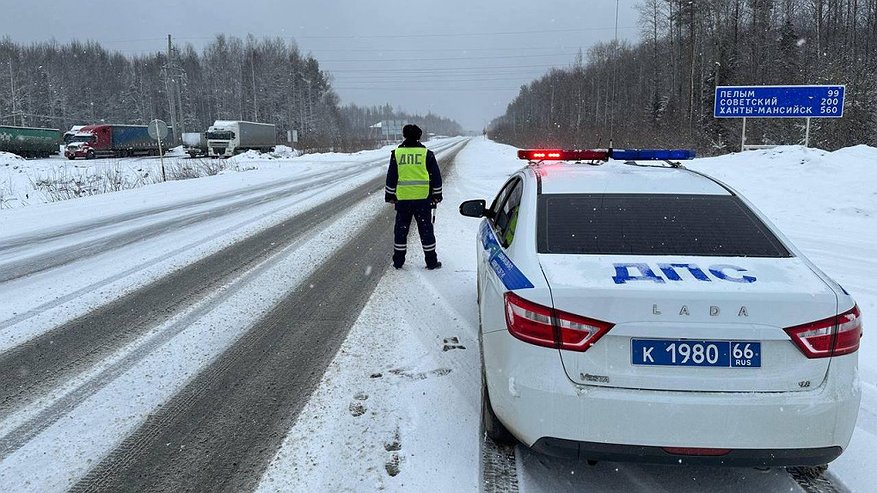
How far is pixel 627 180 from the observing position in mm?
3494

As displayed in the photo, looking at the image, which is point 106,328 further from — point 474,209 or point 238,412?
point 474,209

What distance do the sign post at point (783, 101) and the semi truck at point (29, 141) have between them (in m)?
49.0

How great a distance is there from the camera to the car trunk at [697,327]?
220cm

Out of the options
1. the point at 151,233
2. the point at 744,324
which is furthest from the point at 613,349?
the point at 151,233

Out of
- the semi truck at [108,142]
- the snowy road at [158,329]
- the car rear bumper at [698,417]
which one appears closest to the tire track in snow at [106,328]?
the snowy road at [158,329]

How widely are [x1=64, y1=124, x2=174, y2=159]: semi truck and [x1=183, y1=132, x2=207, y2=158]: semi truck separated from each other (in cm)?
490

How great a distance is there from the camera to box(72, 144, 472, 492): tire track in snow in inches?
109

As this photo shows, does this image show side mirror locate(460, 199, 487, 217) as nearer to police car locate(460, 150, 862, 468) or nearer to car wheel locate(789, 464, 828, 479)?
police car locate(460, 150, 862, 468)

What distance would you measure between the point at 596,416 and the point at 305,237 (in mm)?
7767

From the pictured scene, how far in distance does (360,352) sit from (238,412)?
115 centimetres

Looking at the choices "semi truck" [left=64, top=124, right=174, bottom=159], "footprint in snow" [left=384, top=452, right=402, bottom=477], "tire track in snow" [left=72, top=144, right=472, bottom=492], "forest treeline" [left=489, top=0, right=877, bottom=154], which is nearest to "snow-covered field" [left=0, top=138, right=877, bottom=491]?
"footprint in snow" [left=384, top=452, right=402, bottom=477]

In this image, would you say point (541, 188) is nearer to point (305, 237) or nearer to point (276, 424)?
point (276, 424)

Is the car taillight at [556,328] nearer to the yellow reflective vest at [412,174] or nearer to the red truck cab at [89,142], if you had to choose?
the yellow reflective vest at [412,174]

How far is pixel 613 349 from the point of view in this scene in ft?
7.44
